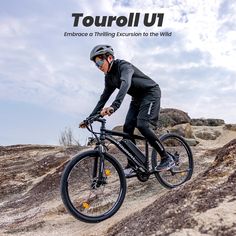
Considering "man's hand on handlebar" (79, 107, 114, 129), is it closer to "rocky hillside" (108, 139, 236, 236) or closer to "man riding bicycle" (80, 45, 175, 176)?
"man riding bicycle" (80, 45, 175, 176)

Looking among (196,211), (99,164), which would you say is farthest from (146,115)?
(196,211)

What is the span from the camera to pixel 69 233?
5805 millimetres

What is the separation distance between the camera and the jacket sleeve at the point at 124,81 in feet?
19.4

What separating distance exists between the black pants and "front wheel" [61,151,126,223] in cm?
92

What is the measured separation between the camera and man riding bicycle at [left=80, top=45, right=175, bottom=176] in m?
6.22

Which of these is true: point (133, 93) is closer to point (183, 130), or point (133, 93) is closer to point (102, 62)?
point (102, 62)

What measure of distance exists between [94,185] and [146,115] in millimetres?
1443

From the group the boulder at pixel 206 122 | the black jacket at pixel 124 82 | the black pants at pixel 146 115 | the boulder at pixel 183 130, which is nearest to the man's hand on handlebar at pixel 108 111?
the black jacket at pixel 124 82

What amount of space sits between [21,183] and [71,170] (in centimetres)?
620

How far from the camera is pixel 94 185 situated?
6.03 m

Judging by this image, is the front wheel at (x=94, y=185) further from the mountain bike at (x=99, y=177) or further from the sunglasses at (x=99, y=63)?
the sunglasses at (x=99, y=63)

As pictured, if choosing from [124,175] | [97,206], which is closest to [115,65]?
[124,175]

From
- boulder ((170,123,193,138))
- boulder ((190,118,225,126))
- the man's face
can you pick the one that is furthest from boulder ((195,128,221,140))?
the man's face

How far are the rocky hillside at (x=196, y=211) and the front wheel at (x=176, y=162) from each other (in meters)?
2.20
